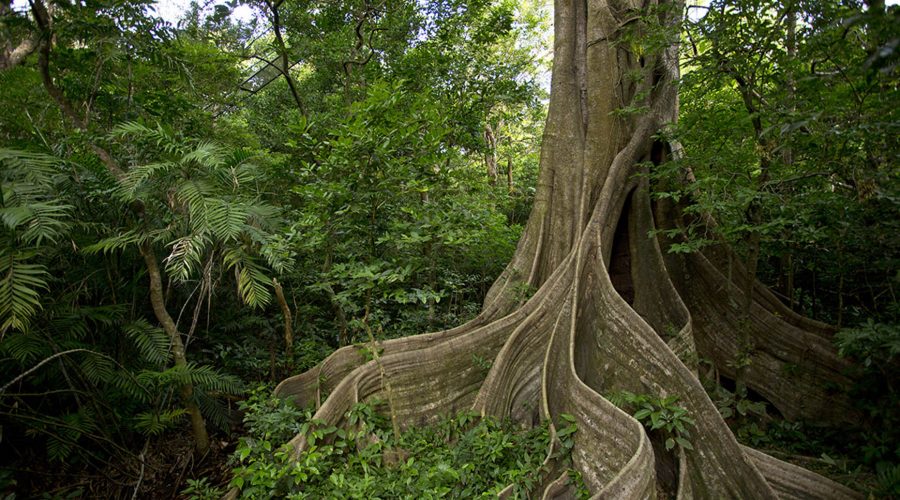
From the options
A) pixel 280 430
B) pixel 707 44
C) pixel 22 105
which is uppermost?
pixel 22 105

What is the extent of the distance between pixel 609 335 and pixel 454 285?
137 centimetres

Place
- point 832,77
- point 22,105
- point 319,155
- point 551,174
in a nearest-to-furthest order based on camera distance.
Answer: point 832,77 → point 319,155 → point 22,105 → point 551,174

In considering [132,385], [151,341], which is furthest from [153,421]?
[151,341]

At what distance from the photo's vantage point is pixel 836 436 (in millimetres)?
3971

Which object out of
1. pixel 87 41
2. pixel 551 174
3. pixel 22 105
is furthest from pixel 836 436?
pixel 22 105

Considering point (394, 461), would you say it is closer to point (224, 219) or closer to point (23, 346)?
point (224, 219)

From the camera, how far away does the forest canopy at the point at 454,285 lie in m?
3.05

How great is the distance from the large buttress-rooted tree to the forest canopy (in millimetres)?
22

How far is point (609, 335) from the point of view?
372cm

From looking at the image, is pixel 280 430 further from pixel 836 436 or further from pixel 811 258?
pixel 811 258

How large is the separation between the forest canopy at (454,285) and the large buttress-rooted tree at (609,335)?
0.02 metres

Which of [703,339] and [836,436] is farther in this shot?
[703,339]

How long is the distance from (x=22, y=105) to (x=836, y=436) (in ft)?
25.4

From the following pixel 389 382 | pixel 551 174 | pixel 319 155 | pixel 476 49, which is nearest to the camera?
pixel 389 382
